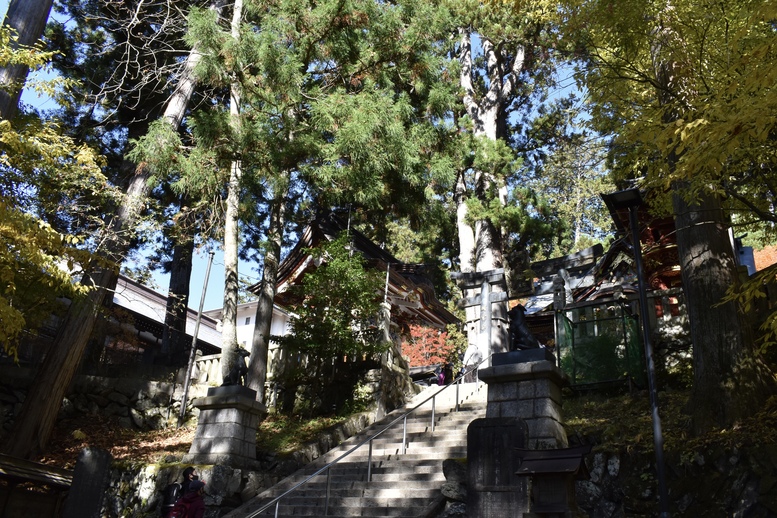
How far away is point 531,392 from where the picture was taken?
8266mm

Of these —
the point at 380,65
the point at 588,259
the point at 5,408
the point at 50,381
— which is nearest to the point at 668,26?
the point at 380,65

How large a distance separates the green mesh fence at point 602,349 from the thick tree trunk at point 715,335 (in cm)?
243

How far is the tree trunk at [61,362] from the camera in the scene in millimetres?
12227

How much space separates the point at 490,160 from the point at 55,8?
1278 centimetres

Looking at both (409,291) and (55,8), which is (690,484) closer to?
(409,291)

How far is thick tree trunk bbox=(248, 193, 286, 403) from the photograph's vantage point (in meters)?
14.1

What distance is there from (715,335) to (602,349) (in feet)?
10.3

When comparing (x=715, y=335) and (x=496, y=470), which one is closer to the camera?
(x=496, y=470)

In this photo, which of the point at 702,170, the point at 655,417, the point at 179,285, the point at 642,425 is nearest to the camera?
the point at 702,170

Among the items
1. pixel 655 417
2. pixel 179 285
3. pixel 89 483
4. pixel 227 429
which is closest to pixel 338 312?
pixel 227 429

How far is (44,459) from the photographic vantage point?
12.3 meters

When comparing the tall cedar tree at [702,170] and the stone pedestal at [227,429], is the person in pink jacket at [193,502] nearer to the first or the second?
the stone pedestal at [227,429]

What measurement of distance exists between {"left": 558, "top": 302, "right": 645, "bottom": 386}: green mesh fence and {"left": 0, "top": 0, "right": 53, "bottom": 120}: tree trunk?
1059 centimetres

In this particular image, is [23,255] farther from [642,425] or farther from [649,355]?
[642,425]
